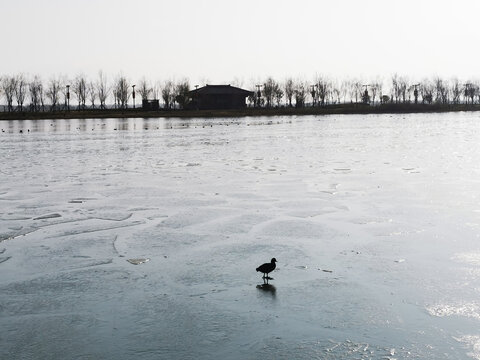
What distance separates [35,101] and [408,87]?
9009cm

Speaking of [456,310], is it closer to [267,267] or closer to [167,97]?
[267,267]

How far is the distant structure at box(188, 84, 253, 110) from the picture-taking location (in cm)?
10988

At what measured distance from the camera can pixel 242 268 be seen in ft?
25.1

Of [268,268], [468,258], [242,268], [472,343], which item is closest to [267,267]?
[268,268]

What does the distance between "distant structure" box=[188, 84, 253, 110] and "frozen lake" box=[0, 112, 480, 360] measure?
94747mm

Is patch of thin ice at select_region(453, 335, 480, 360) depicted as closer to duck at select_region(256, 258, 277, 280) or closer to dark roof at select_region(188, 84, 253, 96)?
duck at select_region(256, 258, 277, 280)

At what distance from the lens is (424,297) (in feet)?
20.9

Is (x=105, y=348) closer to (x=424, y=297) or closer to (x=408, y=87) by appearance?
(x=424, y=297)

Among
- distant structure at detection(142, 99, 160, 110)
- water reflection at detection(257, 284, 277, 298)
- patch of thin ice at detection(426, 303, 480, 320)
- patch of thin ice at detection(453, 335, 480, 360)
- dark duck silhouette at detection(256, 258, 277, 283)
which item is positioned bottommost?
patch of thin ice at detection(453, 335, 480, 360)

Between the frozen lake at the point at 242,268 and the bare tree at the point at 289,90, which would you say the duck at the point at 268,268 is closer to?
the frozen lake at the point at 242,268

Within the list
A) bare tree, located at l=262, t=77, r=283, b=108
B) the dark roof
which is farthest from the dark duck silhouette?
bare tree, located at l=262, t=77, r=283, b=108

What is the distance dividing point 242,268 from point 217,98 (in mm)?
104189

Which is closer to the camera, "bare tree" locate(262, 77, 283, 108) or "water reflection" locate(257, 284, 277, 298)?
"water reflection" locate(257, 284, 277, 298)

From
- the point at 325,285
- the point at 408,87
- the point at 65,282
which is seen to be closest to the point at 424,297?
the point at 325,285
